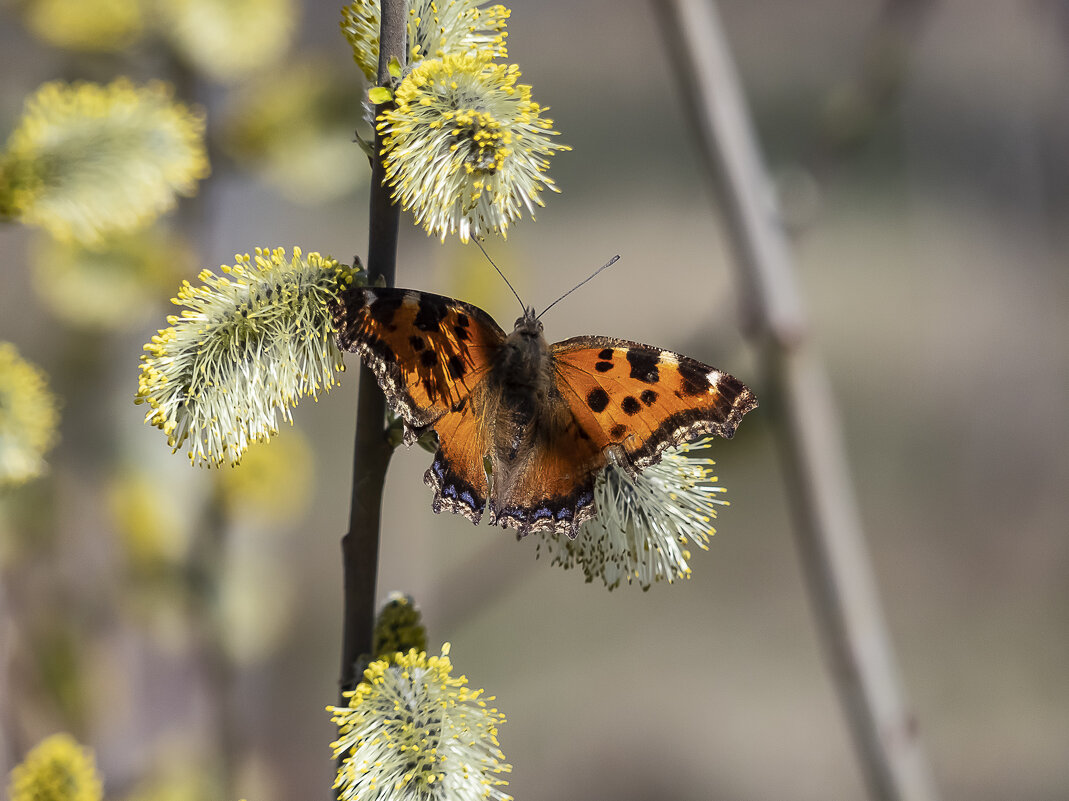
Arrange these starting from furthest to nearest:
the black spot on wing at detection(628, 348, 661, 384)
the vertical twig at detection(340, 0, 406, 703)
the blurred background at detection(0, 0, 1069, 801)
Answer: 1. the blurred background at detection(0, 0, 1069, 801)
2. the black spot on wing at detection(628, 348, 661, 384)
3. the vertical twig at detection(340, 0, 406, 703)

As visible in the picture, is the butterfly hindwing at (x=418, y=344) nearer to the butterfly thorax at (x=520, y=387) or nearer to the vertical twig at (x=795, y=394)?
the butterfly thorax at (x=520, y=387)

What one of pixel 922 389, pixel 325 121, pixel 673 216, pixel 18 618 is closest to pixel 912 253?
pixel 922 389

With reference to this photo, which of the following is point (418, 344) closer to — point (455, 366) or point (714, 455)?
point (455, 366)

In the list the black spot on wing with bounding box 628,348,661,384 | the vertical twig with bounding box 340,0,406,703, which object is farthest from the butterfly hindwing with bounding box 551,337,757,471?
the vertical twig with bounding box 340,0,406,703

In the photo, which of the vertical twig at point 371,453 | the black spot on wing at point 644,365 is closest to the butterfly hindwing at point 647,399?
the black spot on wing at point 644,365

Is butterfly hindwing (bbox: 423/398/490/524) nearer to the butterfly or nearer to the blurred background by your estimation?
the butterfly

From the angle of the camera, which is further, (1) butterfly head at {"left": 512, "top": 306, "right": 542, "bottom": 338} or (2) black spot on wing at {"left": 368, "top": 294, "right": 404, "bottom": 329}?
(1) butterfly head at {"left": 512, "top": 306, "right": 542, "bottom": 338}
